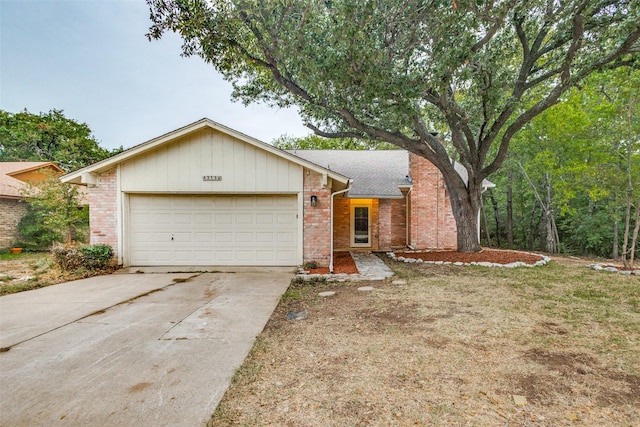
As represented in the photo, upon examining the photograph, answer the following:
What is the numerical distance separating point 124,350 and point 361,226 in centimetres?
1032

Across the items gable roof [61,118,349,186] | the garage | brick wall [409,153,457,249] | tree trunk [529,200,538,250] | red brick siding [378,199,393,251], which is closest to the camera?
gable roof [61,118,349,186]

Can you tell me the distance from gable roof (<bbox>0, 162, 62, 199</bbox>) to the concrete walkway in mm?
14964

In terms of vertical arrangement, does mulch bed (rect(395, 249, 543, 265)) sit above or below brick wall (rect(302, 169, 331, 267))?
below

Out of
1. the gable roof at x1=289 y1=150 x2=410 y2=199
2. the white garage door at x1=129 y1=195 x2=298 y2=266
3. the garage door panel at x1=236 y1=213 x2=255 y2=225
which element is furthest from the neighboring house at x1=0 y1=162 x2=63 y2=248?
the gable roof at x1=289 y1=150 x2=410 y2=199

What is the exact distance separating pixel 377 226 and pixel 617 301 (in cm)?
801

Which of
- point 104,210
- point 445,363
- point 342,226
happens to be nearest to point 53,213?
point 104,210

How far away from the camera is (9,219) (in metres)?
13.5

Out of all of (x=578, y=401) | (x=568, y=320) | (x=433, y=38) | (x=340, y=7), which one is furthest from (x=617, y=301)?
(x=340, y=7)

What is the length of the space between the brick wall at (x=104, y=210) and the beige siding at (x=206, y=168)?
0.39 meters

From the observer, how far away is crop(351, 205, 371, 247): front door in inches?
501

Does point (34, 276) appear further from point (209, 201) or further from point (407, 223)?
point (407, 223)

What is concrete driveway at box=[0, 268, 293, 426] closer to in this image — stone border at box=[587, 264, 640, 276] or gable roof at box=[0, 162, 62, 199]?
stone border at box=[587, 264, 640, 276]

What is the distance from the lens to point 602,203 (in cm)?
→ 1480

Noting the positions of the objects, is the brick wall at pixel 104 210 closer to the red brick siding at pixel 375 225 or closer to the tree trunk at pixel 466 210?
the red brick siding at pixel 375 225
